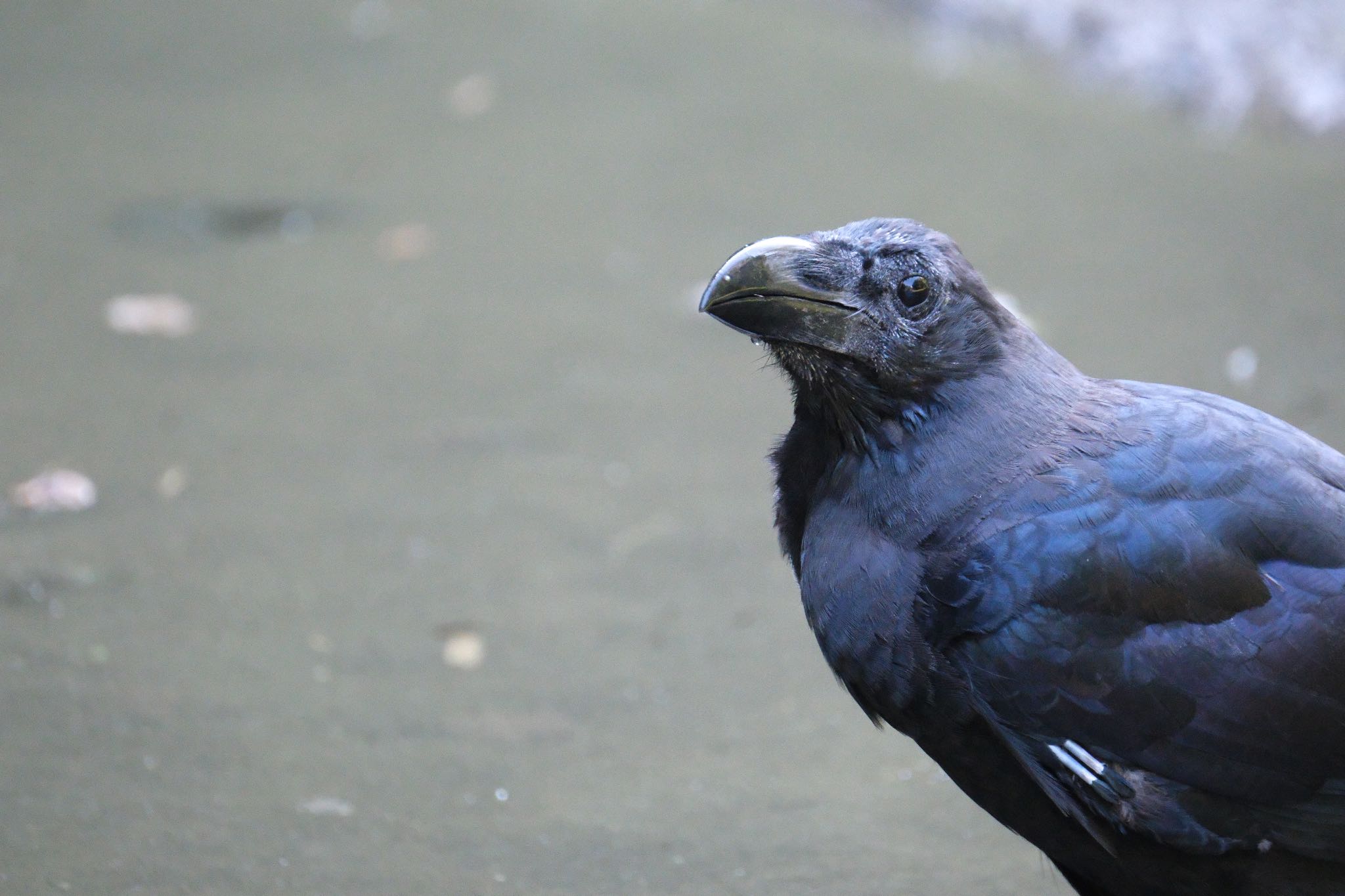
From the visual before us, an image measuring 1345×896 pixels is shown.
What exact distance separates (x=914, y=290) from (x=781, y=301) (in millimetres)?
209

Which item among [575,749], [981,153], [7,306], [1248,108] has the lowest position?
[575,749]

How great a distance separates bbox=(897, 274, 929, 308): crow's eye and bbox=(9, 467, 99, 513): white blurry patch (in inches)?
93.5

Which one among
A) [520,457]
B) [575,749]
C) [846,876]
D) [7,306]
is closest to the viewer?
[846,876]

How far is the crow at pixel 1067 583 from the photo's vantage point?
2.07 m

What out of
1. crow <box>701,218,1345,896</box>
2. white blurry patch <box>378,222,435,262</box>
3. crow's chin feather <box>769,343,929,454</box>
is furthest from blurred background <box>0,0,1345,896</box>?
crow's chin feather <box>769,343,929,454</box>

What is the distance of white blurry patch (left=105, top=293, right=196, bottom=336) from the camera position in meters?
4.52

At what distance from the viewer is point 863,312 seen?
7.25ft

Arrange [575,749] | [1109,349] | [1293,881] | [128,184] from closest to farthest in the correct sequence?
[1293,881] < [575,749] < [1109,349] < [128,184]

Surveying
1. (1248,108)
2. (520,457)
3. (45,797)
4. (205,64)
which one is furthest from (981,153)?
(45,797)

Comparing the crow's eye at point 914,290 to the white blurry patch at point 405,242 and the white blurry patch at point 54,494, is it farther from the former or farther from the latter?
the white blurry patch at point 405,242

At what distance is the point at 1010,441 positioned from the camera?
85.7 inches

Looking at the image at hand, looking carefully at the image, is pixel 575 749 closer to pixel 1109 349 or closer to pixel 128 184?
pixel 1109 349

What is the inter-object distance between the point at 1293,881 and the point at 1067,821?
34 centimetres

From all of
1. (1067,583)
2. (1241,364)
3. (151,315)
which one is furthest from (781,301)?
(151,315)
